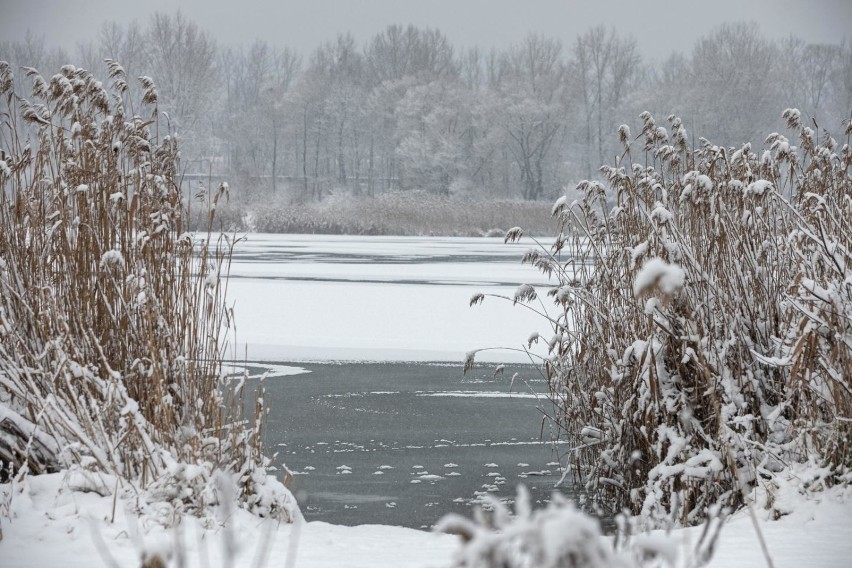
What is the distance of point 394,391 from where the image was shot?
8.30 metres

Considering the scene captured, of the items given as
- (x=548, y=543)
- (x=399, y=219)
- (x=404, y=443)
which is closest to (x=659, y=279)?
(x=548, y=543)

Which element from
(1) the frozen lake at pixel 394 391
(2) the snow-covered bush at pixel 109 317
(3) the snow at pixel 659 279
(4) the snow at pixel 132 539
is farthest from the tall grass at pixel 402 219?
(3) the snow at pixel 659 279

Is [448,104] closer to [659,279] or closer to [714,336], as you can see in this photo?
[714,336]

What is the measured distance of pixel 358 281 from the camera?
17.0 m

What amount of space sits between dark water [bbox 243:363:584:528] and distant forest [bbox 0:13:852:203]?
41.9 metres

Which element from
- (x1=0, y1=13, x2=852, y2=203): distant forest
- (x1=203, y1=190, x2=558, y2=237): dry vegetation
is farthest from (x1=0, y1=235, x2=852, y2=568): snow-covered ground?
(x1=0, y1=13, x2=852, y2=203): distant forest

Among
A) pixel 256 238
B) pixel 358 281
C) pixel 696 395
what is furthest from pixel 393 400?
pixel 256 238

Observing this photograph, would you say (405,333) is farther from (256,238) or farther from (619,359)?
(256,238)

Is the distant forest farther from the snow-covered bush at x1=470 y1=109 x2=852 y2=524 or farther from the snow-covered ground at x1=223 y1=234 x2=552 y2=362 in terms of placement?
the snow-covered bush at x1=470 y1=109 x2=852 y2=524

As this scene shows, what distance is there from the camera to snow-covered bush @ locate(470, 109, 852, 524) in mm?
4207

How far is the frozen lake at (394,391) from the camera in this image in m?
5.52

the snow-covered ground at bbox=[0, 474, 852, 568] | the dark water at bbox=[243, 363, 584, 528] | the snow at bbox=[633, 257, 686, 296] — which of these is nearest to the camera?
the snow at bbox=[633, 257, 686, 296]

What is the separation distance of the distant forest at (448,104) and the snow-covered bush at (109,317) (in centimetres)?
4492

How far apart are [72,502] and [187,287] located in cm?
104
